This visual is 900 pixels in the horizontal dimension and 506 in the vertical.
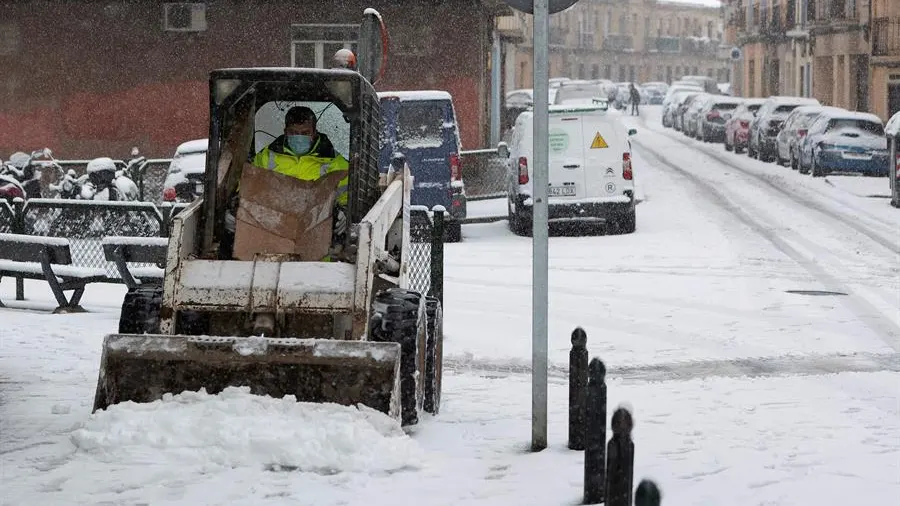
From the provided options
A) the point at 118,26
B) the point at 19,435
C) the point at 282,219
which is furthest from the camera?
the point at 118,26

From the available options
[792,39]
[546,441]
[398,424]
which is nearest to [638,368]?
[546,441]

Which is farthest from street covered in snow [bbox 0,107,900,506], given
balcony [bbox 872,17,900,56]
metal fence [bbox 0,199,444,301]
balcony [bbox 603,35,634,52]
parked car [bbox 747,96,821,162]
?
balcony [bbox 603,35,634,52]

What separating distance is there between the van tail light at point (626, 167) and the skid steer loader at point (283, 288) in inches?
510

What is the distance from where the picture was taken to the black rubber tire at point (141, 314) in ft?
29.2

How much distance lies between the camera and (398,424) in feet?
26.4

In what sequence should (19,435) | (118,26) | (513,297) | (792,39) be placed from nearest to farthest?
(19,435) < (513,297) < (118,26) < (792,39)

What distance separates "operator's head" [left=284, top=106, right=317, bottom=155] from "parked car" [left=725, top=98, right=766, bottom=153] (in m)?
36.6

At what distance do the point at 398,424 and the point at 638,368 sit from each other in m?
4.13

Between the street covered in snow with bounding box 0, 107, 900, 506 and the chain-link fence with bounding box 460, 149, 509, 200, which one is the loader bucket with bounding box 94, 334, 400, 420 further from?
the chain-link fence with bounding box 460, 149, 509, 200

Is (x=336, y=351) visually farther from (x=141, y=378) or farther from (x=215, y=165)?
(x=215, y=165)

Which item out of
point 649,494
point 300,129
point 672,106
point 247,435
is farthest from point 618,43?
point 649,494

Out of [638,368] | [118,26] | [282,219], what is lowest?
[638,368]

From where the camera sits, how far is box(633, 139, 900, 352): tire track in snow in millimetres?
13828

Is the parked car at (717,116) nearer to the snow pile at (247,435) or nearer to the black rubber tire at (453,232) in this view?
the black rubber tire at (453,232)
